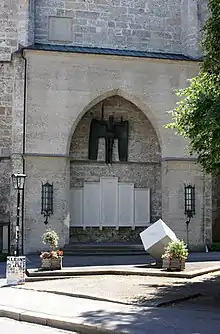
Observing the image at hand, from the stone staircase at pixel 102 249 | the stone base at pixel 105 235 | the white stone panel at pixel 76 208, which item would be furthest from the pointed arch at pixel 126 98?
the stone staircase at pixel 102 249

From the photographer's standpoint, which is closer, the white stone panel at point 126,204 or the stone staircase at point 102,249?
the stone staircase at point 102,249

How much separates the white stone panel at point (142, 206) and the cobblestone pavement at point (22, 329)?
47.0ft

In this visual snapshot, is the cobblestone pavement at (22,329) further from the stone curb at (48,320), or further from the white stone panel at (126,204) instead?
the white stone panel at (126,204)

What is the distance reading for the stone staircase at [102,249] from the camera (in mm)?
20828

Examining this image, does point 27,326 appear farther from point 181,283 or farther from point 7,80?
point 7,80

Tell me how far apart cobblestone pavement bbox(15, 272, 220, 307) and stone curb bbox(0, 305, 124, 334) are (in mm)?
1934

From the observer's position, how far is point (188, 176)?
73.8ft

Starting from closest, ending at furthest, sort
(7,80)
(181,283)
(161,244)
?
(181,283) < (161,244) < (7,80)

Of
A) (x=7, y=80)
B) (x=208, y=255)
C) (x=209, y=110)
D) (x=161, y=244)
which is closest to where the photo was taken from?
(x=209, y=110)

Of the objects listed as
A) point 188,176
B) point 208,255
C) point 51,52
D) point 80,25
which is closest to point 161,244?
point 208,255

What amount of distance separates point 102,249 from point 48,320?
40.3 feet

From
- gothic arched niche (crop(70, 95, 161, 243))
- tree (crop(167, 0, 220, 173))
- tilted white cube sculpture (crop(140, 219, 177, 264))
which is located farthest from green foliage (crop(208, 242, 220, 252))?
tree (crop(167, 0, 220, 173))

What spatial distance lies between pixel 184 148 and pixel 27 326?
1485 centimetres

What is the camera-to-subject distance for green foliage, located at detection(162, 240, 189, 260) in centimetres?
1473
